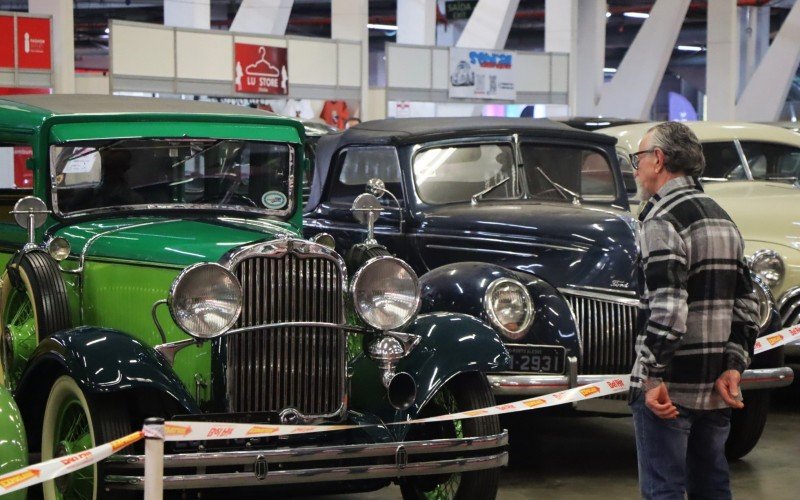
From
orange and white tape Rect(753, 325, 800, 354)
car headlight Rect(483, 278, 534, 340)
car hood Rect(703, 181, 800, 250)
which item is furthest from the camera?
car hood Rect(703, 181, 800, 250)

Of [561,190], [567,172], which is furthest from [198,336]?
[567,172]

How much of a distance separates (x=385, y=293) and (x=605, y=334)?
1.51 metres

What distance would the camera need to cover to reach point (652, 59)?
23.5m

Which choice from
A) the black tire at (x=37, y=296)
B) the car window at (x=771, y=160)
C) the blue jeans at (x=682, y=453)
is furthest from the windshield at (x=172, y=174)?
the car window at (x=771, y=160)

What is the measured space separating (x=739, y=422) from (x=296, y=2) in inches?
1191

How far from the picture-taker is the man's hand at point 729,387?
3.79 metres

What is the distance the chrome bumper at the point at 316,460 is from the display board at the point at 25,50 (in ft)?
38.4

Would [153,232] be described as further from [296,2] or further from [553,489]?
[296,2]

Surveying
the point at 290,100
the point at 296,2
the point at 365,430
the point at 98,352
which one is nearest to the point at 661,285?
the point at 365,430

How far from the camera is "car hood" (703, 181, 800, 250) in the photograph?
7.88 metres

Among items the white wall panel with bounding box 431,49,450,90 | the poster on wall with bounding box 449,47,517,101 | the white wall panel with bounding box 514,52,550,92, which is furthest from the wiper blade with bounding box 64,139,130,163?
the white wall panel with bounding box 514,52,550,92

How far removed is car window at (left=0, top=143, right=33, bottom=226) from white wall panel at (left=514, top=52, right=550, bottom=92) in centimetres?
1586

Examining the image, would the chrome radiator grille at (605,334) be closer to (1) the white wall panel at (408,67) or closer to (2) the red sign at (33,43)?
(2) the red sign at (33,43)

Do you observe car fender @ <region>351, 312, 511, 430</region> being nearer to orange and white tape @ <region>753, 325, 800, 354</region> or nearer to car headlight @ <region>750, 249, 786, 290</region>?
orange and white tape @ <region>753, 325, 800, 354</region>
